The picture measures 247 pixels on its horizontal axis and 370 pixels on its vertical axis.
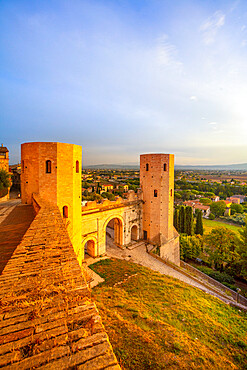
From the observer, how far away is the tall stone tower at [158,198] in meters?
21.0

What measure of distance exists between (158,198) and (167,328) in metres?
15.0

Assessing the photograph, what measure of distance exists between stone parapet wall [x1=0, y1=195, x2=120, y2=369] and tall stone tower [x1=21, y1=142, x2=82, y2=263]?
27.8ft

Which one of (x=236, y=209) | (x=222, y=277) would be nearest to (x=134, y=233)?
(x=222, y=277)

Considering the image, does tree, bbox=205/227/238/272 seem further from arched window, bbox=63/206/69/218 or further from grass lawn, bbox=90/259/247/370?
arched window, bbox=63/206/69/218

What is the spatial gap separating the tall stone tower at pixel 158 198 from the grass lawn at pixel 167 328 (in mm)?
8789

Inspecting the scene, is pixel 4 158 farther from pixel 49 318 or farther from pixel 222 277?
pixel 222 277

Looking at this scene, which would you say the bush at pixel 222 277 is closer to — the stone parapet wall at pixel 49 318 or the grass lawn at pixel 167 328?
the grass lawn at pixel 167 328

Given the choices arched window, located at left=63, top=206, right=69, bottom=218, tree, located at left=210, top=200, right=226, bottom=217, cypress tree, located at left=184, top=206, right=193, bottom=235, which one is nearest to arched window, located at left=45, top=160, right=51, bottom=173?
arched window, located at left=63, top=206, right=69, bottom=218

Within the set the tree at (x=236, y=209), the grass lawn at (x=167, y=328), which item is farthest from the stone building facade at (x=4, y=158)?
the tree at (x=236, y=209)

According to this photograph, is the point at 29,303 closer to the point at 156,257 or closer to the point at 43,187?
the point at 43,187

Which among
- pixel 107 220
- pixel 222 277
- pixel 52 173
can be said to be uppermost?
pixel 52 173

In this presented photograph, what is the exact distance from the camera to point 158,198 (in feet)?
69.6

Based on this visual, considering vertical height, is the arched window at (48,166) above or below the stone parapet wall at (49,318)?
above

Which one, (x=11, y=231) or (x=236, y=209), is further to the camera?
(x=236, y=209)
